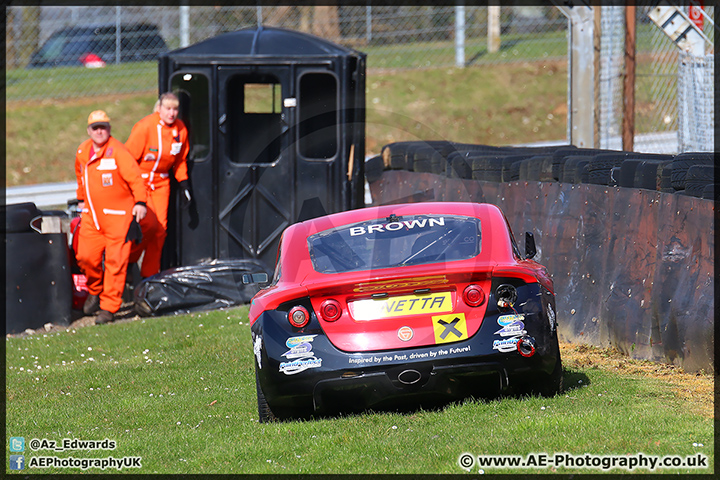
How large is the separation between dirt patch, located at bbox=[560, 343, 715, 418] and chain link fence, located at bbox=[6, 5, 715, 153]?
61.5 ft

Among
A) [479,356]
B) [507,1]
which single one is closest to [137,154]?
[479,356]

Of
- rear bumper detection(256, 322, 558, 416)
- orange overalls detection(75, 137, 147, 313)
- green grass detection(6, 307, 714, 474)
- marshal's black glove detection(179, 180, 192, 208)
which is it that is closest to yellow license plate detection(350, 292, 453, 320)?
rear bumper detection(256, 322, 558, 416)

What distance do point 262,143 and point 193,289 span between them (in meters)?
Answer: 2.28

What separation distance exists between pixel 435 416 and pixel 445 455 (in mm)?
810

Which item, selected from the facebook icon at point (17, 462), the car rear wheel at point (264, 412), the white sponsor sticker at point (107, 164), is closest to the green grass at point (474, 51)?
the white sponsor sticker at point (107, 164)

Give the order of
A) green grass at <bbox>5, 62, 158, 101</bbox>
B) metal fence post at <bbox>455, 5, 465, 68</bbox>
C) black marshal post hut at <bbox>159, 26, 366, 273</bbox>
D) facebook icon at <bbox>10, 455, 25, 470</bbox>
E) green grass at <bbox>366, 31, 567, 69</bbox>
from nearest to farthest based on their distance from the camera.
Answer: facebook icon at <bbox>10, 455, 25, 470</bbox> < black marshal post hut at <bbox>159, 26, 366, 273</bbox> < metal fence post at <bbox>455, 5, 465, 68</bbox> < green grass at <bbox>5, 62, 158, 101</bbox> < green grass at <bbox>366, 31, 567, 69</bbox>

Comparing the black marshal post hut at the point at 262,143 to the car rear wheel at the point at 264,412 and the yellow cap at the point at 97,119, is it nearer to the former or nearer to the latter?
the yellow cap at the point at 97,119

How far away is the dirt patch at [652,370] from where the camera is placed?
548 cm

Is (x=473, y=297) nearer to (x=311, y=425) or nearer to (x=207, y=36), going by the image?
(x=311, y=425)

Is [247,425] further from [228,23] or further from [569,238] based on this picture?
[228,23]

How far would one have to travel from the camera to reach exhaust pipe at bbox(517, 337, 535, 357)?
5.30 metres

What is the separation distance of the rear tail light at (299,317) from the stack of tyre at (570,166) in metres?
2.70

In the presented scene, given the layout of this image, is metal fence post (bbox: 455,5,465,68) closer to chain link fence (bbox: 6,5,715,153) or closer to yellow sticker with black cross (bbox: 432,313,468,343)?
chain link fence (bbox: 6,5,715,153)

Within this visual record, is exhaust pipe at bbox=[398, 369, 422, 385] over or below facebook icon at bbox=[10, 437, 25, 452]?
over
